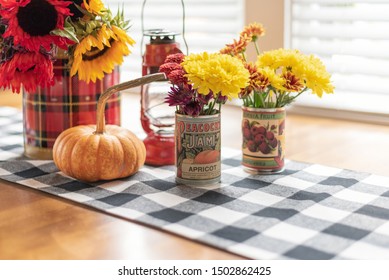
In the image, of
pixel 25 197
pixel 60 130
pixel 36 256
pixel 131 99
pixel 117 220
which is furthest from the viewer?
pixel 131 99

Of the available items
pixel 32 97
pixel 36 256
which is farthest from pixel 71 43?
pixel 36 256

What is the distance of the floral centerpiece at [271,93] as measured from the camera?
110 cm

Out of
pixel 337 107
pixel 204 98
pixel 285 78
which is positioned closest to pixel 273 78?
pixel 285 78

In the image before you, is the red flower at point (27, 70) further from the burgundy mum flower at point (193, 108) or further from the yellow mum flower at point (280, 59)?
the yellow mum flower at point (280, 59)

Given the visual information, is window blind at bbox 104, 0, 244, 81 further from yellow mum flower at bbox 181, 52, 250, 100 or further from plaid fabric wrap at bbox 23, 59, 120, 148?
yellow mum flower at bbox 181, 52, 250, 100

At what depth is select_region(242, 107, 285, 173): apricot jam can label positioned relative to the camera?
44.7 inches

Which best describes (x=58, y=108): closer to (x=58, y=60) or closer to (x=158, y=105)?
(x=58, y=60)

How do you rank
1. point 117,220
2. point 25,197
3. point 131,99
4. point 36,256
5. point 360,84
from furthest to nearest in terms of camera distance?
point 131,99, point 360,84, point 25,197, point 117,220, point 36,256

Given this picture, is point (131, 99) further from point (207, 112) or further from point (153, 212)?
point (153, 212)

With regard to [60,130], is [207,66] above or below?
above

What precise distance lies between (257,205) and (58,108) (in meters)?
0.48

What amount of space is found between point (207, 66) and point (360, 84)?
0.78 meters

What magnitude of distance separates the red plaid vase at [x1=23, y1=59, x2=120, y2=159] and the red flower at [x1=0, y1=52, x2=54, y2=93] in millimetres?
100

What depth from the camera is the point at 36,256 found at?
0.82 meters
